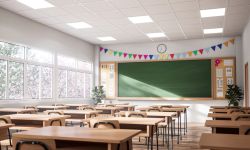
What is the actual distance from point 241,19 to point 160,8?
2.64 meters

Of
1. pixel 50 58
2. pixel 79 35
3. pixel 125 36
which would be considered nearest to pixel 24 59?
pixel 50 58

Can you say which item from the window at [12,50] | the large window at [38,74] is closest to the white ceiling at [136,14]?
the window at [12,50]

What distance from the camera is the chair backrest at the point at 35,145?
7.38 ft

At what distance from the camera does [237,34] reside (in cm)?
1011

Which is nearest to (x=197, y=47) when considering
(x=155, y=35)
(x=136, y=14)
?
(x=155, y=35)

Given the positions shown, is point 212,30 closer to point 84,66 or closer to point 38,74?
point 84,66

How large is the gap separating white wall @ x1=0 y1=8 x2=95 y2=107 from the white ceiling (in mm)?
210

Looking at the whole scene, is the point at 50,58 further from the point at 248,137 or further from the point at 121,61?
the point at 248,137

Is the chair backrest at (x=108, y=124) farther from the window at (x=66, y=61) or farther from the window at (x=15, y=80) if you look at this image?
the window at (x=66, y=61)

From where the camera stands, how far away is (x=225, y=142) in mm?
2023

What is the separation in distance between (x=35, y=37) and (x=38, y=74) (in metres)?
1.13

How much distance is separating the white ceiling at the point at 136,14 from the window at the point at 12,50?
34.7 inches

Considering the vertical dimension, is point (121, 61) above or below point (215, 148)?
above

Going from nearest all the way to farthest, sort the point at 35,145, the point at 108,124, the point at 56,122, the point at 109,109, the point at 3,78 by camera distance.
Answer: the point at 35,145 → the point at 108,124 → the point at 56,122 → the point at 109,109 → the point at 3,78
